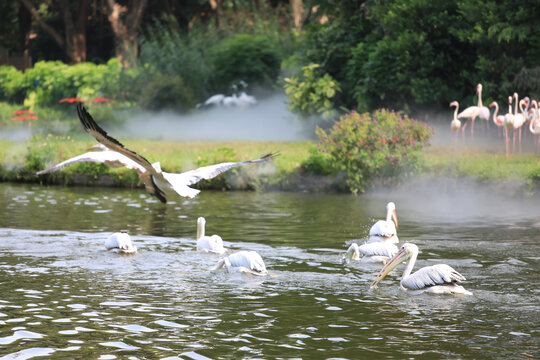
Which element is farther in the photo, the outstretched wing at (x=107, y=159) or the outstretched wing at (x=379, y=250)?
the outstretched wing at (x=379, y=250)

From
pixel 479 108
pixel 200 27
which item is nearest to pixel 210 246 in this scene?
pixel 479 108

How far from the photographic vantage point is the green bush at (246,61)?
36969 mm

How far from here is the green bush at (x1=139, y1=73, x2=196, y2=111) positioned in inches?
1415

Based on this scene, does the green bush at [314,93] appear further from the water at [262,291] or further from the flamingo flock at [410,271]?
the flamingo flock at [410,271]

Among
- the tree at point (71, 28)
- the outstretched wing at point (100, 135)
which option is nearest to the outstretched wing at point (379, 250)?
the outstretched wing at point (100, 135)

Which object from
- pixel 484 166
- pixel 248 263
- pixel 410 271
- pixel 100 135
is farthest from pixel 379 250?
pixel 484 166

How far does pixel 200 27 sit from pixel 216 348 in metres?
32.9

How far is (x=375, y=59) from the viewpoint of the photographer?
2842cm

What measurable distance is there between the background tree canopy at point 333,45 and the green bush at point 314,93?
0.14 meters

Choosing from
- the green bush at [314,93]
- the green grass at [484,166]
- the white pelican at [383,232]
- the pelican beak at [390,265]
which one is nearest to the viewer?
the pelican beak at [390,265]

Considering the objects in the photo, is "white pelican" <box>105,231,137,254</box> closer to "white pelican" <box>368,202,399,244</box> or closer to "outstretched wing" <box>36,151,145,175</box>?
"outstretched wing" <box>36,151,145,175</box>

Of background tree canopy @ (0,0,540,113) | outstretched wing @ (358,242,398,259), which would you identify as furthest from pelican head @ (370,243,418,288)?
background tree canopy @ (0,0,540,113)

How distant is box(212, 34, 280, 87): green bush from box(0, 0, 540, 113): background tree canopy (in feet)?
0.14

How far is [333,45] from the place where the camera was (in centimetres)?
A: 3047
